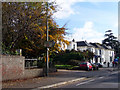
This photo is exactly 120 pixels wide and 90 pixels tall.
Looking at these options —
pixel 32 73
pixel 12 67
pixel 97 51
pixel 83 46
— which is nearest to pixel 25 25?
pixel 32 73

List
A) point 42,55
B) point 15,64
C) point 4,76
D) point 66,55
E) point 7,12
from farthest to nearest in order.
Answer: point 66,55 → point 42,55 → point 7,12 → point 15,64 → point 4,76

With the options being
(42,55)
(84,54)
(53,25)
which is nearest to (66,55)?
(84,54)

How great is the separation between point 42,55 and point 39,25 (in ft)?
15.9

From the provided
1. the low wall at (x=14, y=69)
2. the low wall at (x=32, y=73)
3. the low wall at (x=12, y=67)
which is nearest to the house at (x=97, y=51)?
the low wall at (x=32, y=73)

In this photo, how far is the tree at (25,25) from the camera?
16.6m

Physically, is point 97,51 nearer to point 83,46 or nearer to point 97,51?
point 97,51

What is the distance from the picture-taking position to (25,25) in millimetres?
17188

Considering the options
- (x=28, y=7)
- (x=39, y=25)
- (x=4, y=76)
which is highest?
(x=28, y=7)

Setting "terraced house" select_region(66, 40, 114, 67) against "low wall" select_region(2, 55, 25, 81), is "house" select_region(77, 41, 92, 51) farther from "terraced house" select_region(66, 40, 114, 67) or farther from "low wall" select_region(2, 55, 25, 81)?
"low wall" select_region(2, 55, 25, 81)

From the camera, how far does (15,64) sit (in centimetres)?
1470

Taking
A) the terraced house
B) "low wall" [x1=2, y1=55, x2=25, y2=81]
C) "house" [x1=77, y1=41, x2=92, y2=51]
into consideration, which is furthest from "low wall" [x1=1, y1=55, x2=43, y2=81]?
"house" [x1=77, y1=41, x2=92, y2=51]

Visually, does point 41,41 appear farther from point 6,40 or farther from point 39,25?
point 6,40

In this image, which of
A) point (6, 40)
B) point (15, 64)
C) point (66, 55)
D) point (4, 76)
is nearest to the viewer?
point (4, 76)

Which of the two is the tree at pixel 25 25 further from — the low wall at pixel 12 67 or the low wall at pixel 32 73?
the low wall at pixel 32 73
